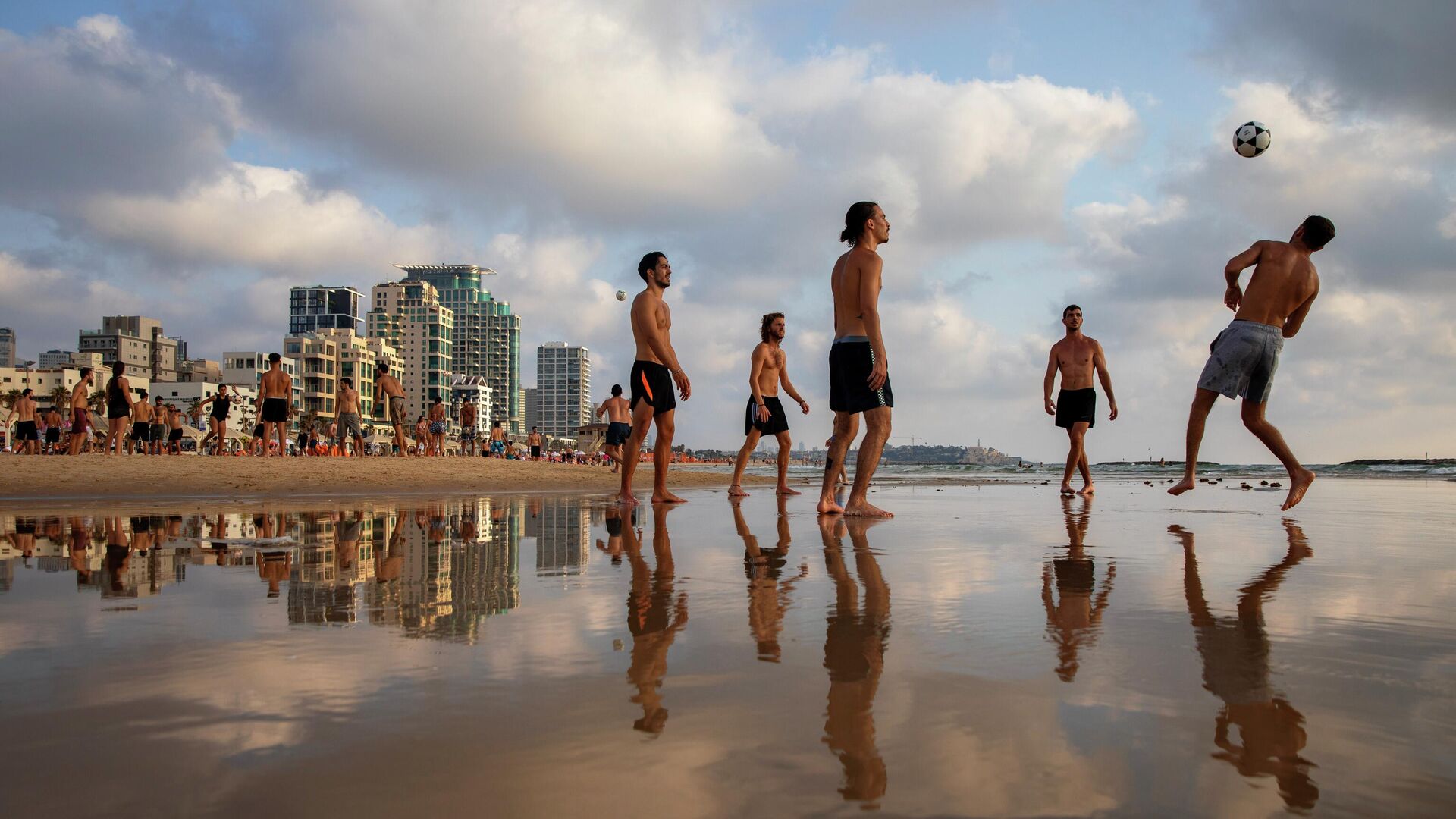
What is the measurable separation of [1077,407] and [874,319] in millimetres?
5334

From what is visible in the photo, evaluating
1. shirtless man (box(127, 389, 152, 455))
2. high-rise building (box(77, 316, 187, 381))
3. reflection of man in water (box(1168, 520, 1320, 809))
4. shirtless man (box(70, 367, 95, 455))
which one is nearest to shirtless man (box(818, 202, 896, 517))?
reflection of man in water (box(1168, 520, 1320, 809))

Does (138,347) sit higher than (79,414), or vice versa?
(138,347)

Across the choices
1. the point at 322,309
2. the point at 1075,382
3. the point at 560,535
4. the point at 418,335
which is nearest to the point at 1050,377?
the point at 1075,382

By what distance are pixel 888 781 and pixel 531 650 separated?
0.97m

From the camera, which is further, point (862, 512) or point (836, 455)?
point (836, 455)

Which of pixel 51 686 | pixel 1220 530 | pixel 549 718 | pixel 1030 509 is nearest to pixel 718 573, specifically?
pixel 549 718

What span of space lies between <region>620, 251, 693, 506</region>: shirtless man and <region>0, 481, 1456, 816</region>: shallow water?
4.29 metres

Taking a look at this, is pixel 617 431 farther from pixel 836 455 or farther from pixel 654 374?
pixel 836 455

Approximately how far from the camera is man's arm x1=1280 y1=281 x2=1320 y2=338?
6566mm

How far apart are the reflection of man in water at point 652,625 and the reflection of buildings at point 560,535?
25cm

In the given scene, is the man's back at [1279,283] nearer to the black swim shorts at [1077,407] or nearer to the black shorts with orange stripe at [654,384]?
the black swim shorts at [1077,407]

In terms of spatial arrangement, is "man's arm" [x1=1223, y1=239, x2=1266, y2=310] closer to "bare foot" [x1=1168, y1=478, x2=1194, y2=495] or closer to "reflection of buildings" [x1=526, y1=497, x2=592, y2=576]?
"bare foot" [x1=1168, y1=478, x2=1194, y2=495]

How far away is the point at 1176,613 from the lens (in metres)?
2.30

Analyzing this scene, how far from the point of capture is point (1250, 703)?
58.3 inches
